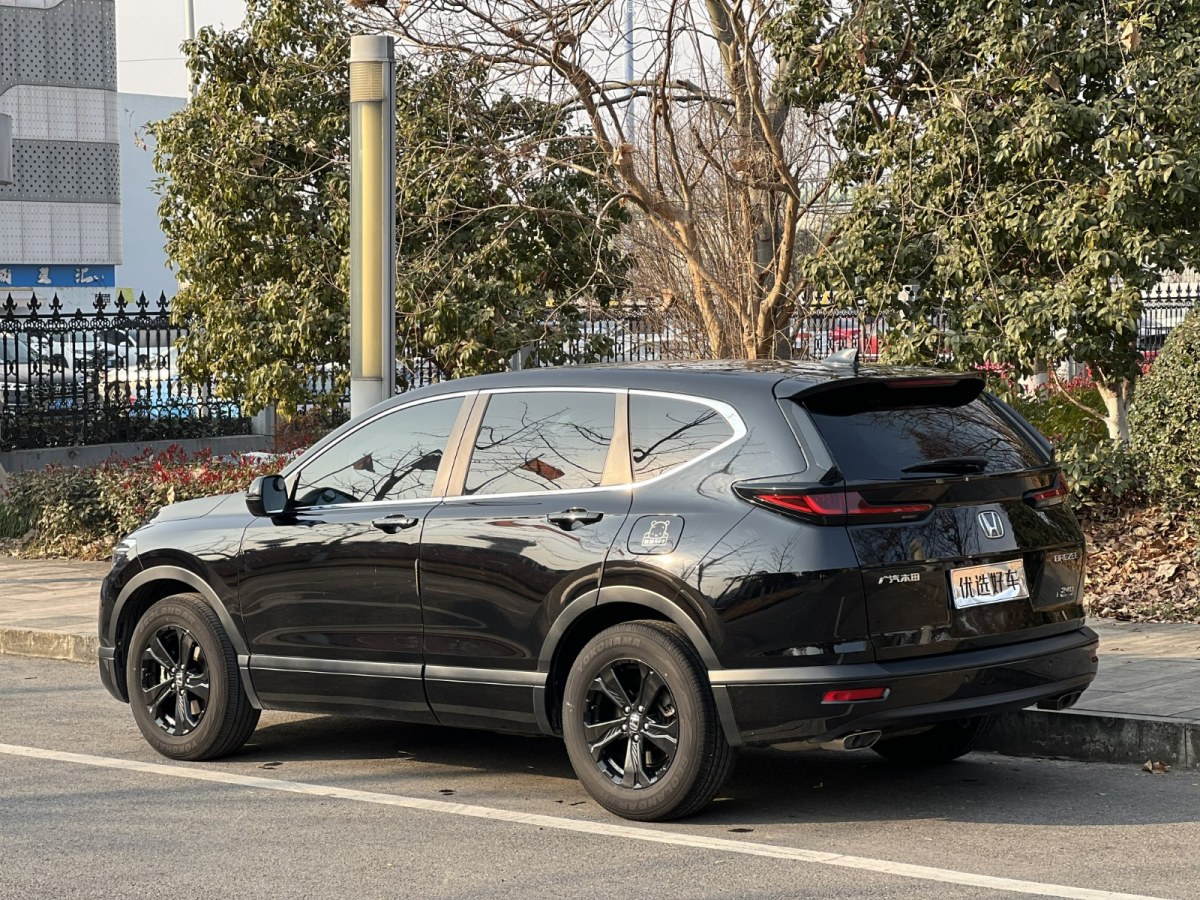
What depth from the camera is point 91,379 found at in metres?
20.2

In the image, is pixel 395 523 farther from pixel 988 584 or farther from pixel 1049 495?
pixel 1049 495

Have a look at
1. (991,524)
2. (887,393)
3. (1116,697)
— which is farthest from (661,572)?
(1116,697)

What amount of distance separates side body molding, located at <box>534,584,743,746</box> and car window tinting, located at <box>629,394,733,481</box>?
47 centimetres

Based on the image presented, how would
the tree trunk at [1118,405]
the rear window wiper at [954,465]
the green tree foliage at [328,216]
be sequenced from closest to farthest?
1. the rear window wiper at [954,465]
2. the tree trunk at [1118,405]
3. the green tree foliage at [328,216]

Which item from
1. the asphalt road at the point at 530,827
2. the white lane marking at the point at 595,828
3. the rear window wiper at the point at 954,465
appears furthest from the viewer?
the rear window wiper at the point at 954,465

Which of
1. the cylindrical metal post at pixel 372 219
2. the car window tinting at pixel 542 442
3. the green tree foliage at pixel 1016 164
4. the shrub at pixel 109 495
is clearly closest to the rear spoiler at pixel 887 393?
the car window tinting at pixel 542 442

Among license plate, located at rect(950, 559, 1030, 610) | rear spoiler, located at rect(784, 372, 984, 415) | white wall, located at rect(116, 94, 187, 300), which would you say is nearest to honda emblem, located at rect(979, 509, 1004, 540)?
license plate, located at rect(950, 559, 1030, 610)

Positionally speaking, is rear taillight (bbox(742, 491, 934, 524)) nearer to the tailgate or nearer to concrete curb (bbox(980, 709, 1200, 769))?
the tailgate

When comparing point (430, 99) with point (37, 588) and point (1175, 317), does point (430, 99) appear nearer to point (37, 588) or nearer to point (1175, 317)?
point (37, 588)

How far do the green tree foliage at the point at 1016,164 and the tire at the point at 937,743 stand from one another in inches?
217

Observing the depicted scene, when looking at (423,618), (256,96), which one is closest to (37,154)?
(256,96)

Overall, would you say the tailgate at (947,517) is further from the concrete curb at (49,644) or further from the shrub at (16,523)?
the shrub at (16,523)

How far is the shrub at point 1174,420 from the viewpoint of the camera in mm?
11078

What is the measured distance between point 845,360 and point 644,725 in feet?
5.28
